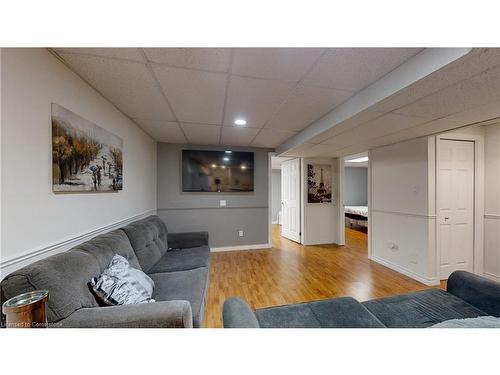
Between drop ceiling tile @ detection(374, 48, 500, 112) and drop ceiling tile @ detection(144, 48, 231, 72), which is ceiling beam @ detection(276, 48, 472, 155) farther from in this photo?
drop ceiling tile @ detection(144, 48, 231, 72)

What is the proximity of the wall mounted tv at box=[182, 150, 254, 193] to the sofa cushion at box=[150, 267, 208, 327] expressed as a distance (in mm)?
1978

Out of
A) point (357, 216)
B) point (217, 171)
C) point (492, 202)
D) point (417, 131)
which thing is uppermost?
point (417, 131)

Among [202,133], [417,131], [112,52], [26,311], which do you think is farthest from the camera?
[202,133]

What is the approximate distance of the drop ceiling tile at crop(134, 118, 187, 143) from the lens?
247 centimetres

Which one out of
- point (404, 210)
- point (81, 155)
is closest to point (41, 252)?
point (81, 155)

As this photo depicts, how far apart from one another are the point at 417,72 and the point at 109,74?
211 cm

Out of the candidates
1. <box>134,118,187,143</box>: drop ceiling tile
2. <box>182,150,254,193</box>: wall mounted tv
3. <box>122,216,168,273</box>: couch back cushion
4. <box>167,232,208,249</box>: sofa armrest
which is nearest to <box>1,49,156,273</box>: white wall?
<box>122,216,168,273</box>: couch back cushion

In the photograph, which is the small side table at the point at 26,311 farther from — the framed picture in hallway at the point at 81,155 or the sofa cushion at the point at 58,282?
the framed picture in hallway at the point at 81,155

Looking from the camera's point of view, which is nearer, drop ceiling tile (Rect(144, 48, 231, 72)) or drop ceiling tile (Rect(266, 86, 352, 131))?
drop ceiling tile (Rect(144, 48, 231, 72))

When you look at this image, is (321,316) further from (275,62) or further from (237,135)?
(237,135)

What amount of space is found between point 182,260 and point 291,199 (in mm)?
3065

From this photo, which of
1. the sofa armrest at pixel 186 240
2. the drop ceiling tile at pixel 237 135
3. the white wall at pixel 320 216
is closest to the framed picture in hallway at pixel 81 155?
the sofa armrest at pixel 186 240

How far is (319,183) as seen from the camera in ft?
13.8

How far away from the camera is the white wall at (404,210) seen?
2.42m
